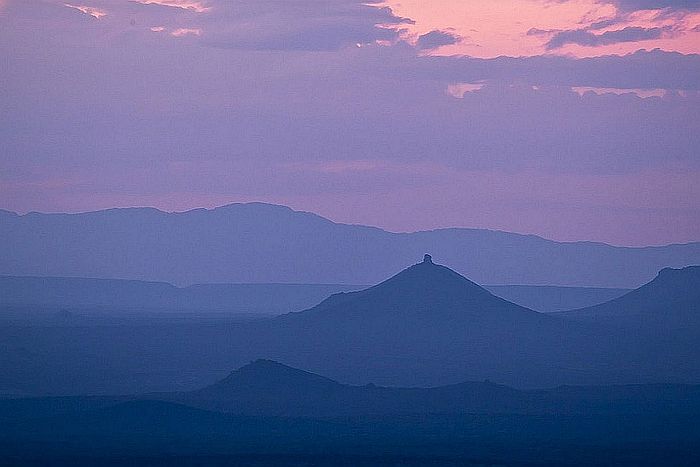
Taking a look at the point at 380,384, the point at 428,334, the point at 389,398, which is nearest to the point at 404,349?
the point at 428,334

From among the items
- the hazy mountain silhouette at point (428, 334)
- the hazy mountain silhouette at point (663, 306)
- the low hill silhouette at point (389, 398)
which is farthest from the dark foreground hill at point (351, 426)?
the hazy mountain silhouette at point (663, 306)

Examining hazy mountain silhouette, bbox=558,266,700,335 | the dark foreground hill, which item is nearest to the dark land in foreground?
the dark foreground hill

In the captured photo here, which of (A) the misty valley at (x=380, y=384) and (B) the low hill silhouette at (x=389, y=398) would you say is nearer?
(A) the misty valley at (x=380, y=384)

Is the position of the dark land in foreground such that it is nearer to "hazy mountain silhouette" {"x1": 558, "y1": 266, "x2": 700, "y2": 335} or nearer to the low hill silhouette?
the low hill silhouette

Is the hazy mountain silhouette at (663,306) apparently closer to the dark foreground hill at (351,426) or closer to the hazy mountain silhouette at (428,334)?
the hazy mountain silhouette at (428,334)

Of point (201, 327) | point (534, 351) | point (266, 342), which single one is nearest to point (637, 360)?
point (534, 351)

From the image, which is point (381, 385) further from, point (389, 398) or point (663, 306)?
point (663, 306)

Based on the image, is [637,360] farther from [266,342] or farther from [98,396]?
[98,396]
